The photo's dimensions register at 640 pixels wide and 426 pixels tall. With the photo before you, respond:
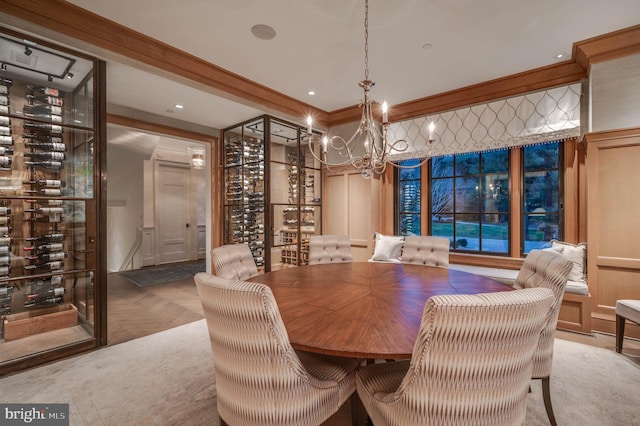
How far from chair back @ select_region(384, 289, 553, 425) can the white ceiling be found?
2.28m

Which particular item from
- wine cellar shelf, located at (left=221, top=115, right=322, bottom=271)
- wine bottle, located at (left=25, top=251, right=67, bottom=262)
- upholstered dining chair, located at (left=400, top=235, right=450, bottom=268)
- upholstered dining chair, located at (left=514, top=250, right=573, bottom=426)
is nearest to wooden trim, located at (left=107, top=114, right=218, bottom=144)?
wine cellar shelf, located at (left=221, top=115, right=322, bottom=271)

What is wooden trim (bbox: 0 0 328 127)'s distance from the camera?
2080 mm

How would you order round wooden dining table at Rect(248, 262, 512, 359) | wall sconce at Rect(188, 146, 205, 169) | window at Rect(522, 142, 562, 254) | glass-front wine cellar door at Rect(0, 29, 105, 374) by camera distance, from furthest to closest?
wall sconce at Rect(188, 146, 205, 169) < window at Rect(522, 142, 562, 254) < glass-front wine cellar door at Rect(0, 29, 105, 374) < round wooden dining table at Rect(248, 262, 512, 359)

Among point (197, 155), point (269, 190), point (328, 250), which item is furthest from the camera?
point (197, 155)

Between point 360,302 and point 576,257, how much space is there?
2.77 m

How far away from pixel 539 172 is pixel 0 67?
5.48 metres

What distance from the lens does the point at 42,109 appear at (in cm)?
237

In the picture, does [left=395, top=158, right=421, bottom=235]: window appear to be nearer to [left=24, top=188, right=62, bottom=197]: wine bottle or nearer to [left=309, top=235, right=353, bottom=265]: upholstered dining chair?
[left=309, top=235, right=353, bottom=265]: upholstered dining chair

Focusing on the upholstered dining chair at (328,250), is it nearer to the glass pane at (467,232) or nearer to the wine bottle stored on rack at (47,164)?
the glass pane at (467,232)

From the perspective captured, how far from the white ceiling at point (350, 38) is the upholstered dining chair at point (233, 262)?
1920 mm

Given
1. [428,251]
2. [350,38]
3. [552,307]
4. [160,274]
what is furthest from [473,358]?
[160,274]

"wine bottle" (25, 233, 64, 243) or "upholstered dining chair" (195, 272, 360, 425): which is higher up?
"wine bottle" (25, 233, 64, 243)

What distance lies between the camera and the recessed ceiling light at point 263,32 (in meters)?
2.41

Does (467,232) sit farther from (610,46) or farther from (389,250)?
(610,46)
